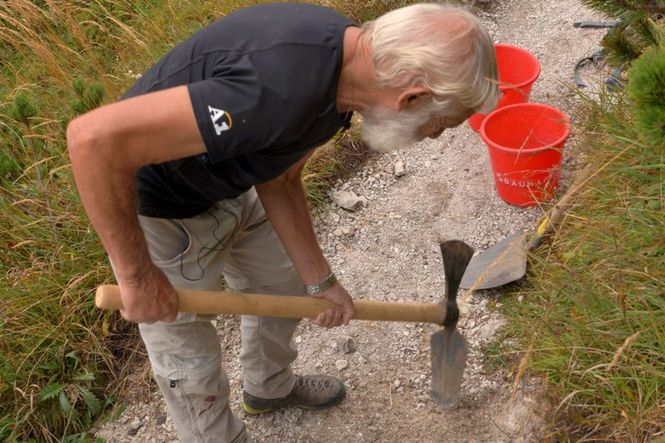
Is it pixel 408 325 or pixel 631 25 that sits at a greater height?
pixel 631 25

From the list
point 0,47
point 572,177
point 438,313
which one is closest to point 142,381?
point 438,313

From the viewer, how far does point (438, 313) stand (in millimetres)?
2643

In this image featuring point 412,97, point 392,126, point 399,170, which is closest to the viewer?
point 412,97

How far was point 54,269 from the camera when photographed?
11.1 ft

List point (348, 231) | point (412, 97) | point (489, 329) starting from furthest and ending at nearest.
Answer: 1. point (348, 231)
2. point (489, 329)
3. point (412, 97)

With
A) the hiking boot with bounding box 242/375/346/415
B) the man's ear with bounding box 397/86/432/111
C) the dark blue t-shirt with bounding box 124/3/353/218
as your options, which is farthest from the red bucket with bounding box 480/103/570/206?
the dark blue t-shirt with bounding box 124/3/353/218

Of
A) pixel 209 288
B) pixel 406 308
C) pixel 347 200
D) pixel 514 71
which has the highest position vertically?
pixel 209 288

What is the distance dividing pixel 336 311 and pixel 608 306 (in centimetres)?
98

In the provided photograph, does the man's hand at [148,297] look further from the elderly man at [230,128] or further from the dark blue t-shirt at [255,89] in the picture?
the dark blue t-shirt at [255,89]

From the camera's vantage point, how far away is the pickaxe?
2.13 meters

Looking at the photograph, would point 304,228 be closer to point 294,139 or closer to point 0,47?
point 294,139

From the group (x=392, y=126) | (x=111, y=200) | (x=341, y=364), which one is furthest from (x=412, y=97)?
(x=341, y=364)

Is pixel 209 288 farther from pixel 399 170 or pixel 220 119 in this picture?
pixel 399 170

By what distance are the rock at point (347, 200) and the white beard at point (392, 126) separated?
178 centimetres
